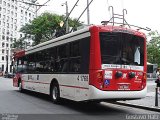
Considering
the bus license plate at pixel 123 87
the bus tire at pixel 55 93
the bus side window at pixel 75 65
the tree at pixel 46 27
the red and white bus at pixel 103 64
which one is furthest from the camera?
the tree at pixel 46 27

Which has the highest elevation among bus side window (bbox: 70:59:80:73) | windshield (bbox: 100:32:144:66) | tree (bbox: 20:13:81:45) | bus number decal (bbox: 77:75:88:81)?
tree (bbox: 20:13:81:45)

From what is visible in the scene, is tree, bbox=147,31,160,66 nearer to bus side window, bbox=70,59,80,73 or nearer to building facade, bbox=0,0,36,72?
building facade, bbox=0,0,36,72

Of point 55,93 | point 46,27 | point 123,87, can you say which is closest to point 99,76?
point 123,87

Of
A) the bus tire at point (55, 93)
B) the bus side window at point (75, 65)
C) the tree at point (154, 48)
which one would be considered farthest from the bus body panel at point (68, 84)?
the tree at point (154, 48)

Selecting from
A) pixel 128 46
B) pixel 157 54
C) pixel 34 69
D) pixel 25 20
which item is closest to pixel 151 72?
pixel 157 54

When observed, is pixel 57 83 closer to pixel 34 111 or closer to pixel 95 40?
pixel 34 111

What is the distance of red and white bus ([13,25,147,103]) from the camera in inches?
475

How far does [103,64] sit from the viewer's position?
12125 millimetres

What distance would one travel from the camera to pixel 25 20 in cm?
13138

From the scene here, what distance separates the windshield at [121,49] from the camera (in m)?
12.3

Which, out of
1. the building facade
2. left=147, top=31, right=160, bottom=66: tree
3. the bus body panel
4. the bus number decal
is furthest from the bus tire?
the building facade

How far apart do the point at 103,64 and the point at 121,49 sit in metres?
1.02

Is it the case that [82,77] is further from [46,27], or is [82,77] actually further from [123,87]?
[46,27]

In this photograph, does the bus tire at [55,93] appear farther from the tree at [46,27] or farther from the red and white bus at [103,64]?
the tree at [46,27]
